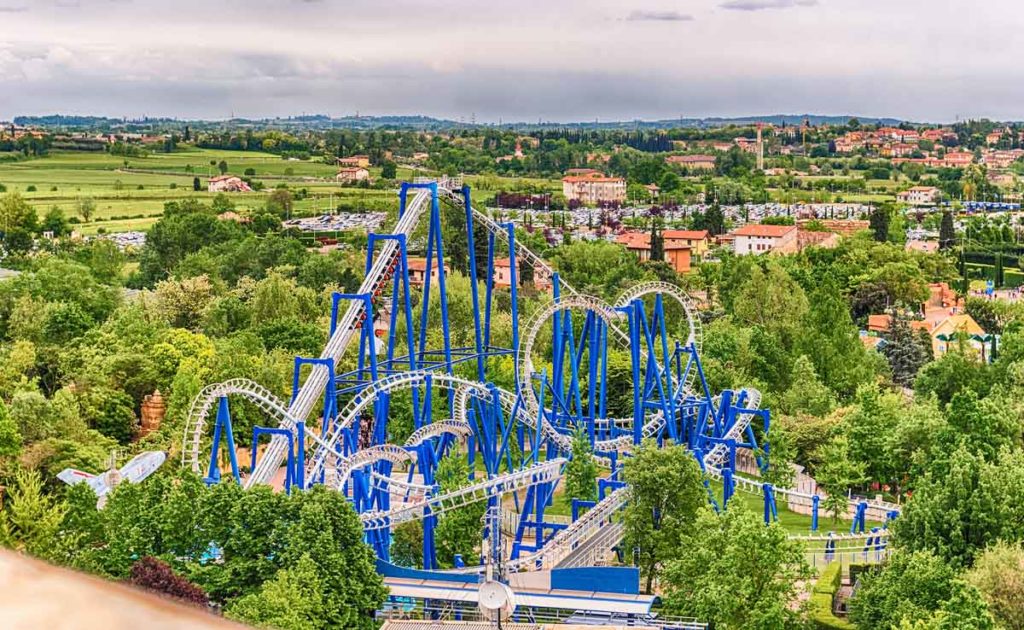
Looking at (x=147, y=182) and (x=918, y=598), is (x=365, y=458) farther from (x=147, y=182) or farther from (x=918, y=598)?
(x=147, y=182)

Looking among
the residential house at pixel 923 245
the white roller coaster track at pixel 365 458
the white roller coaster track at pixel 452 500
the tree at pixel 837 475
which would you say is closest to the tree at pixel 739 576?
the white roller coaster track at pixel 452 500

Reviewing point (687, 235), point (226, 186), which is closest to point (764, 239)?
point (687, 235)

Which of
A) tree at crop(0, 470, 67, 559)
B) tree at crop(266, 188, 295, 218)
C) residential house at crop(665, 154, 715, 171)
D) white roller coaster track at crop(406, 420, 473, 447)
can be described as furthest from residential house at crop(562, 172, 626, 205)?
tree at crop(0, 470, 67, 559)

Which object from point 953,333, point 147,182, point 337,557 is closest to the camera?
point 337,557

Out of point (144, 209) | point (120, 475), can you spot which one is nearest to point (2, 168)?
point (144, 209)

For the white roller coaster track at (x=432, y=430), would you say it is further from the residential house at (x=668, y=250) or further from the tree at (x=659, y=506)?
the residential house at (x=668, y=250)

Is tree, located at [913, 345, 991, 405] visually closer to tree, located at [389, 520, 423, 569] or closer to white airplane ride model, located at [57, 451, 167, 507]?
tree, located at [389, 520, 423, 569]
